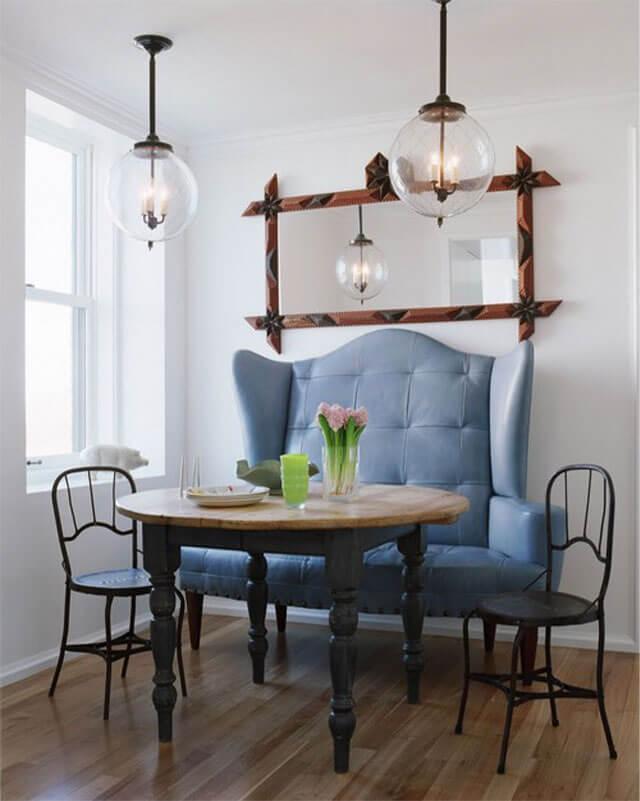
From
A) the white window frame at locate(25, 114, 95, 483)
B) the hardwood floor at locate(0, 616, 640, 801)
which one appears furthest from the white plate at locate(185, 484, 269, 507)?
A: the white window frame at locate(25, 114, 95, 483)

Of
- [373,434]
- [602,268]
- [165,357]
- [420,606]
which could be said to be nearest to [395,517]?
[420,606]

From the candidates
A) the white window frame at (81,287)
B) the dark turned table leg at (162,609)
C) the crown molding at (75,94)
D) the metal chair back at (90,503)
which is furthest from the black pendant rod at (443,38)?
the white window frame at (81,287)

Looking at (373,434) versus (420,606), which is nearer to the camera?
(420,606)

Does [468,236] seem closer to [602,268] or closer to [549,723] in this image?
[602,268]

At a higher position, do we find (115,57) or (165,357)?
(115,57)

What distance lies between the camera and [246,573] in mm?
3377

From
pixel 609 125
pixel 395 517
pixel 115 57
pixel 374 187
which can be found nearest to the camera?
pixel 395 517

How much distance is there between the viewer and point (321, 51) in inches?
130

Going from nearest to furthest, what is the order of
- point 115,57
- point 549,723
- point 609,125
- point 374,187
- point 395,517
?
point 395,517, point 549,723, point 115,57, point 609,125, point 374,187

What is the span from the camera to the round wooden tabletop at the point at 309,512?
7.61 feet

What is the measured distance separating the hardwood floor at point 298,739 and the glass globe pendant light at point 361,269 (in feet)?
5.46

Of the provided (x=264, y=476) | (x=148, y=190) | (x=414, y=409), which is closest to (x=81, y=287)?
(x=148, y=190)

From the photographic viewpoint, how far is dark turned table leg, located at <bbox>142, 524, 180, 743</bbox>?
2.62m

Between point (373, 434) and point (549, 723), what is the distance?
4.92 ft
